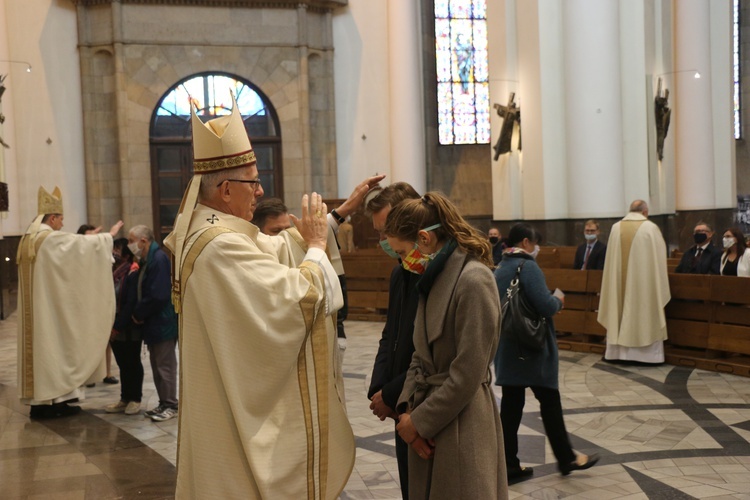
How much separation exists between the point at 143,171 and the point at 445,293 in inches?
640

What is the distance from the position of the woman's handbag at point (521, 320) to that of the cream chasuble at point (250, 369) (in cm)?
189

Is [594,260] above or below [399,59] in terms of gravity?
below

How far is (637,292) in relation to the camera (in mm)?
9086

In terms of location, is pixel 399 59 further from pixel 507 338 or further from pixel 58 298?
pixel 507 338

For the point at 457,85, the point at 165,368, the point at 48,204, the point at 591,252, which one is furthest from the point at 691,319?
the point at 457,85

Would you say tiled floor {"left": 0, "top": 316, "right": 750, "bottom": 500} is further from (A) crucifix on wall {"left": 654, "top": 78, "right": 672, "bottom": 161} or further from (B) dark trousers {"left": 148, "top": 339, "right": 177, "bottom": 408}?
(A) crucifix on wall {"left": 654, "top": 78, "right": 672, "bottom": 161}

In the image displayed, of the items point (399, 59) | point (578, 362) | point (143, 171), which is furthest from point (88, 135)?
point (578, 362)

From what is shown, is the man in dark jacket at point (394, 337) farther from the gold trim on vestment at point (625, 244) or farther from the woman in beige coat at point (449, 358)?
the gold trim on vestment at point (625, 244)

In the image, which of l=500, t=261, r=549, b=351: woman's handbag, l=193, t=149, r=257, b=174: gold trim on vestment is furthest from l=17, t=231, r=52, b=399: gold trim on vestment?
l=193, t=149, r=257, b=174: gold trim on vestment

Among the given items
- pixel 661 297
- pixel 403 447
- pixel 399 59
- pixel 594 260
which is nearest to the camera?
pixel 403 447

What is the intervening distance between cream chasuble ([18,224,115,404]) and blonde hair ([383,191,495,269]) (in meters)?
5.16

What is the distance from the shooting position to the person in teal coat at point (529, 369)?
16.5 feet

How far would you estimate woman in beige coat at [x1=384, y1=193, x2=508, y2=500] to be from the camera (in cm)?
311

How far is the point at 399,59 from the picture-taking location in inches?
765
